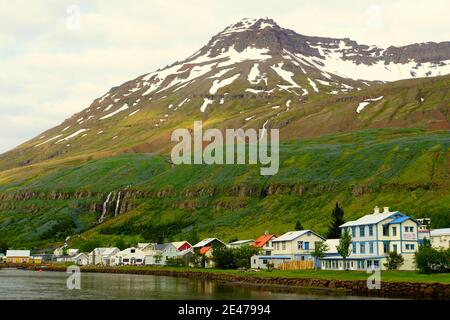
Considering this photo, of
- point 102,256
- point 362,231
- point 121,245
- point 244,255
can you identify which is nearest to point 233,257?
point 244,255

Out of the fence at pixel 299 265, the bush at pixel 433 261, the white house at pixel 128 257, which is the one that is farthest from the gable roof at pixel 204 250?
the bush at pixel 433 261

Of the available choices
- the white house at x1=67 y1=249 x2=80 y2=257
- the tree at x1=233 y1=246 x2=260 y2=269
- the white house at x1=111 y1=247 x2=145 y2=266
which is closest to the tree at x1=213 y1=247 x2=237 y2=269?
the tree at x1=233 y1=246 x2=260 y2=269

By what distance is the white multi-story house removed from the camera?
294 feet

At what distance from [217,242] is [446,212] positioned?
51342mm

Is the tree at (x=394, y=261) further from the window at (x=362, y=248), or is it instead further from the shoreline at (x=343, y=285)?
the shoreline at (x=343, y=285)

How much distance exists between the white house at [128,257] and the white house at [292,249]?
58309mm

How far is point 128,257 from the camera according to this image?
6604 inches

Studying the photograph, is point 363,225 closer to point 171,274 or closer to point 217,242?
point 171,274

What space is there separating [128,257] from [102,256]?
30.7ft

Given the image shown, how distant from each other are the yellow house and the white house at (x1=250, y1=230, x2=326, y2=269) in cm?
10021

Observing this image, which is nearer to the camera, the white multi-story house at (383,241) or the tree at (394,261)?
the tree at (394,261)

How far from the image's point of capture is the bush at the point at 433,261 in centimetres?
7538

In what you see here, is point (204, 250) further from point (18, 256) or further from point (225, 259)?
point (18, 256)
